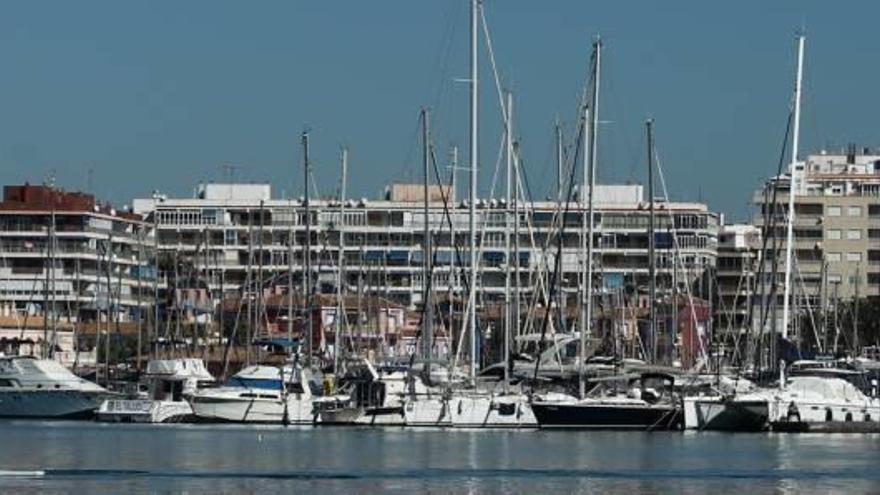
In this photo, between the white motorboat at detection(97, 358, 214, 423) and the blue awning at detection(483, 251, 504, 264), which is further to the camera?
the blue awning at detection(483, 251, 504, 264)

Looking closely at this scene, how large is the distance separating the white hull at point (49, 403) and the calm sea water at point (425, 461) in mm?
13919

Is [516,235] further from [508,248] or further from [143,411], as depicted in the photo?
[143,411]

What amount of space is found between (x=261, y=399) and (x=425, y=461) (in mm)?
28545

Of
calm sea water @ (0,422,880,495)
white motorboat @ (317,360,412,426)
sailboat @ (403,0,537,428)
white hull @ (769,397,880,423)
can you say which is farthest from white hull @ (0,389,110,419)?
white hull @ (769,397,880,423)

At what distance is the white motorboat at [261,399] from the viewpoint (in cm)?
10731

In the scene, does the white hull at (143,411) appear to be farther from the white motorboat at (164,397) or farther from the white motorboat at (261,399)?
the white motorboat at (261,399)

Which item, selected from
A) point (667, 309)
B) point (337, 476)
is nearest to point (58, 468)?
point (337, 476)

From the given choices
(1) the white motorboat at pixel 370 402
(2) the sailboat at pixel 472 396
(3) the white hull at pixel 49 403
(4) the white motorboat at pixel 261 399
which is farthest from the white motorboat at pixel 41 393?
(2) the sailboat at pixel 472 396

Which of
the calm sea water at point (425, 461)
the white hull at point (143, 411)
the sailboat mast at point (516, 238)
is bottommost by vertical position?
the calm sea water at point (425, 461)

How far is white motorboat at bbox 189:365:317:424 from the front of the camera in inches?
4225

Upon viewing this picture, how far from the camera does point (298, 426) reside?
106 metres

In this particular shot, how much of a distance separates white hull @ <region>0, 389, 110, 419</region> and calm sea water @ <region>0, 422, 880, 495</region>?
13.9 m

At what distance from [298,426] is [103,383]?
26.5 meters

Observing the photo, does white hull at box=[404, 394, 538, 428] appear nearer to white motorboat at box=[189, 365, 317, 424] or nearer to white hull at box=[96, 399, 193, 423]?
white motorboat at box=[189, 365, 317, 424]
